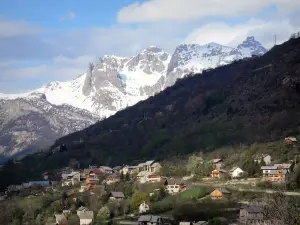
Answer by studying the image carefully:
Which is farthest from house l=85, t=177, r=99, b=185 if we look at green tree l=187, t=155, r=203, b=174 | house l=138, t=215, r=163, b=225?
house l=138, t=215, r=163, b=225

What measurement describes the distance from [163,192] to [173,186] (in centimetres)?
330

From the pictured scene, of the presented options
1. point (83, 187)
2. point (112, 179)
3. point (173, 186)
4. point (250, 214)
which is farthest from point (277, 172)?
point (83, 187)

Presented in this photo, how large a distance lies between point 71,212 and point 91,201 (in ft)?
14.0

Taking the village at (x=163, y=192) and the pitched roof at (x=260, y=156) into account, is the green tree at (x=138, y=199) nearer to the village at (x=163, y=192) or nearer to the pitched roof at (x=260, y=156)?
the village at (x=163, y=192)

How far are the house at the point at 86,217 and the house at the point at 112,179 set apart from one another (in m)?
23.1

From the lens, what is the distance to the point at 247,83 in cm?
15362

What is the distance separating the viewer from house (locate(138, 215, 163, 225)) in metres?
64.7

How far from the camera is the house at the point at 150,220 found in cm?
6466

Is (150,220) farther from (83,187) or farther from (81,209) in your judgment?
(83,187)

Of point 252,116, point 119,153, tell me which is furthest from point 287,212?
point 119,153

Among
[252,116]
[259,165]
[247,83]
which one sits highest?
[247,83]

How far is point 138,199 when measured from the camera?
76.4 metres

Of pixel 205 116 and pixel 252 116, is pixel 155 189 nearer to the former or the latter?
pixel 252 116

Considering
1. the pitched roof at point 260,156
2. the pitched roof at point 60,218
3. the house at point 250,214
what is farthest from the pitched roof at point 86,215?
the pitched roof at point 260,156
